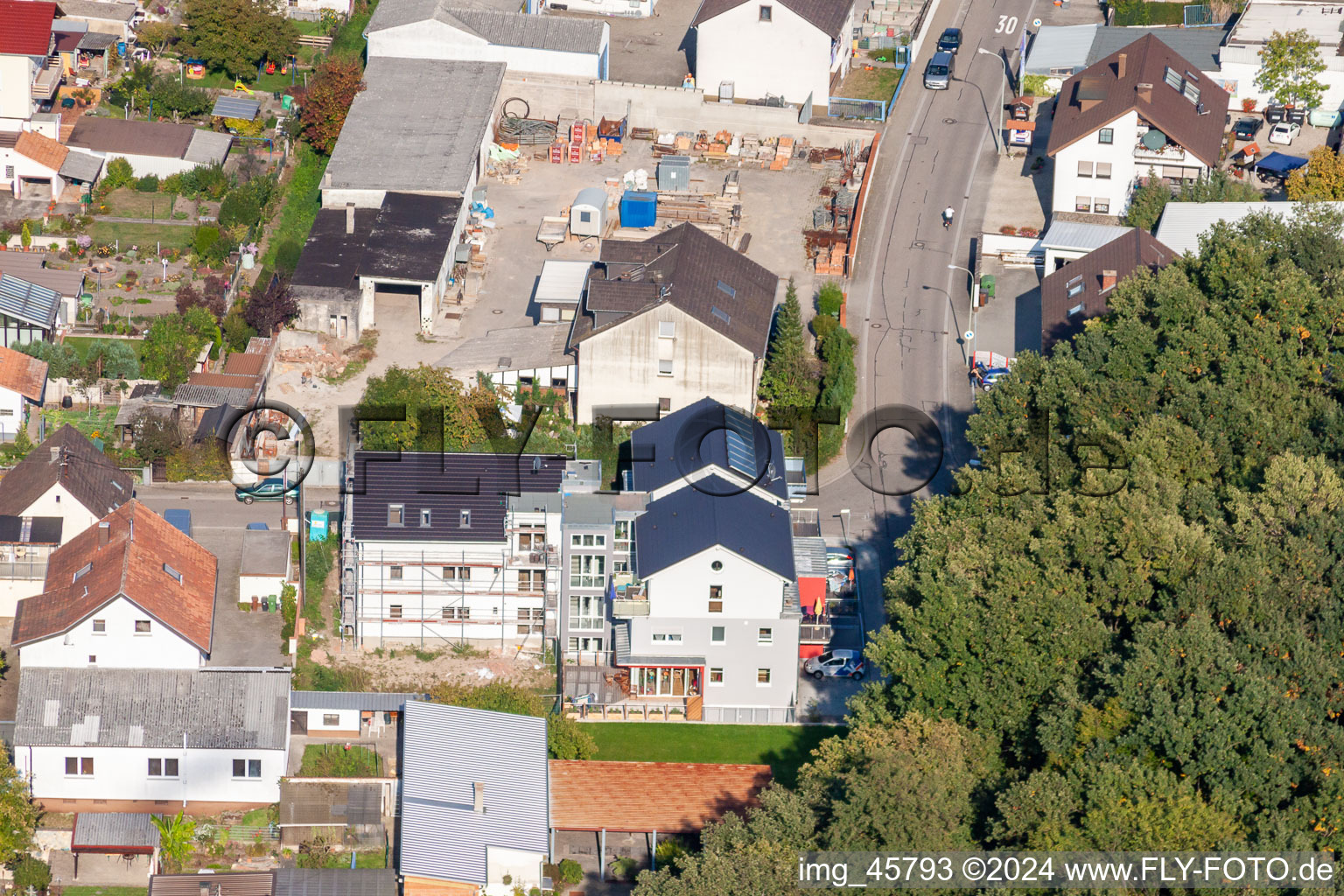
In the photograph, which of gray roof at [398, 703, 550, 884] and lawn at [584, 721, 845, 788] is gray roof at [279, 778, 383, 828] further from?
lawn at [584, 721, 845, 788]

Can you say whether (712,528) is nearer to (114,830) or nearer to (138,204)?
(114,830)

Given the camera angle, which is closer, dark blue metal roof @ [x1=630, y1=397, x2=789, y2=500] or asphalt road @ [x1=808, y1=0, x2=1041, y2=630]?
dark blue metal roof @ [x1=630, y1=397, x2=789, y2=500]

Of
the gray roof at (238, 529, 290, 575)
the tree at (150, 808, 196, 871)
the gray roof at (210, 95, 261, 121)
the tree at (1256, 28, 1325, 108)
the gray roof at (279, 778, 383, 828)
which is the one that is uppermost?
the tree at (1256, 28, 1325, 108)

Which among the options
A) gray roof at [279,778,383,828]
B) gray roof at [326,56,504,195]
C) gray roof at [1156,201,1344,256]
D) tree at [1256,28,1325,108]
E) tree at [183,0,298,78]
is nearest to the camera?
gray roof at [279,778,383,828]

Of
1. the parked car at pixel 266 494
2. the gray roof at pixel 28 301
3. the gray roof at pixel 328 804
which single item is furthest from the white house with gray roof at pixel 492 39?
the gray roof at pixel 328 804

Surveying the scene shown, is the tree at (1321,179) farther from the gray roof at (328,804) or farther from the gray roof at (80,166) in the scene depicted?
the gray roof at (80,166)

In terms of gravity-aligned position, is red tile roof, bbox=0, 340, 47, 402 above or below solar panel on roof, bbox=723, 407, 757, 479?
above

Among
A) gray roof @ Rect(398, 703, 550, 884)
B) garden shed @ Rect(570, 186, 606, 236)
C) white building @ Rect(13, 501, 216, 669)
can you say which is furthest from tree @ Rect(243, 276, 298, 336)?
gray roof @ Rect(398, 703, 550, 884)
